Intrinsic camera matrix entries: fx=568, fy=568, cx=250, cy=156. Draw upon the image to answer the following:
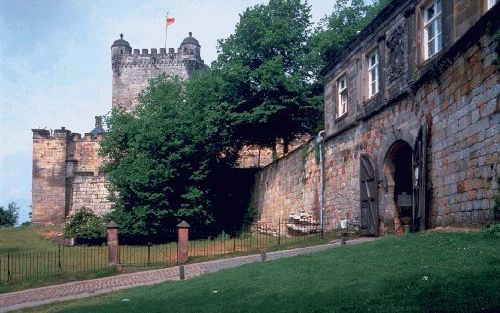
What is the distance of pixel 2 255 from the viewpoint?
91.6 feet

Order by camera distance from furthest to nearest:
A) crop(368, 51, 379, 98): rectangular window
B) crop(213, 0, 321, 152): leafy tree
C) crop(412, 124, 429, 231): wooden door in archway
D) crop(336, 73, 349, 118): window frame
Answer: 1. crop(213, 0, 321, 152): leafy tree
2. crop(336, 73, 349, 118): window frame
3. crop(368, 51, 379, 98): rectangular window
4. crop(412, 124, 429, 231): wooden door in archway

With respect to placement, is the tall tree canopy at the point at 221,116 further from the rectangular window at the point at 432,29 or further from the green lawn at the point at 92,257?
the rectangular window at the point at 432,29

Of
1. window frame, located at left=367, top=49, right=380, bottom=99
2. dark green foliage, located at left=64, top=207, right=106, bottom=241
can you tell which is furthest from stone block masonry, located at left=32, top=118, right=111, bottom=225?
window frame, located at left=367, top=49, right=380, bottom=99

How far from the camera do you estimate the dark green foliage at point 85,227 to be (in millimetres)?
32594

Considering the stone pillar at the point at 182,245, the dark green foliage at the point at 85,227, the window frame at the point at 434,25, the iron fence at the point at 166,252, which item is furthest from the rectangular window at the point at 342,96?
the dark green foliage at the point at 85,227

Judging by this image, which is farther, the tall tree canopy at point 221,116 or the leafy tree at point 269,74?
the leafy tree at point 269,74

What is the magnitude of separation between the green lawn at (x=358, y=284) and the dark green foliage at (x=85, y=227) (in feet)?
65.7

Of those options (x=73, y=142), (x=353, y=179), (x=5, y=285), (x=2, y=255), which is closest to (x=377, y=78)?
(x=353, y=179)

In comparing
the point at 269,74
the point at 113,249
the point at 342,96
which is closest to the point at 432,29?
the point at 342,96

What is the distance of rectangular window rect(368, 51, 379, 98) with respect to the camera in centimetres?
1922

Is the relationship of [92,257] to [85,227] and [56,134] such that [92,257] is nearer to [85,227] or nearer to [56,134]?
[85,227]

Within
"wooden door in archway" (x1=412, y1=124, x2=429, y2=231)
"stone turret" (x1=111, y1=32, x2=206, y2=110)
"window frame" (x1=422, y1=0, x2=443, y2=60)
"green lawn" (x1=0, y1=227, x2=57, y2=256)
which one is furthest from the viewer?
"stone turret" (x1=111, y1=32, x2=206, y2=110)

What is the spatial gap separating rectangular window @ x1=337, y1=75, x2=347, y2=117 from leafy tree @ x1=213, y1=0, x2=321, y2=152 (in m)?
9.21

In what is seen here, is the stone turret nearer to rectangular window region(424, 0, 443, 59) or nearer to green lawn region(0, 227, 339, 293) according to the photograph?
green lawn region(0, 227, 339, 293)
